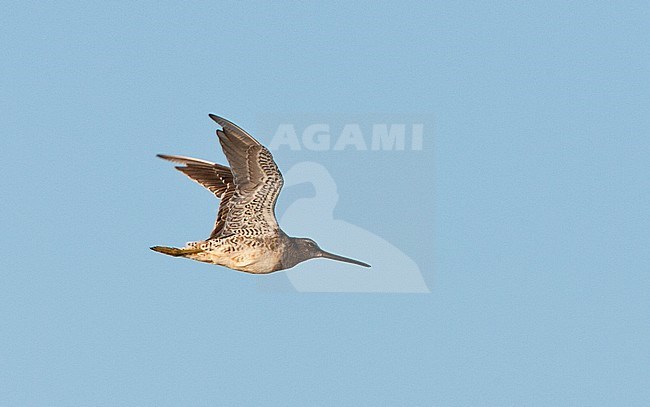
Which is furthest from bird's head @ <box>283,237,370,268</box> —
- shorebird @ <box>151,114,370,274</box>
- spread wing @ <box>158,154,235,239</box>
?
spread wing @ <box>158,154,235,239</box>

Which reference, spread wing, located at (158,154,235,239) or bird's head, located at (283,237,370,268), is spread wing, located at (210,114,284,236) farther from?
spread wing, located at (158,154,235,239)

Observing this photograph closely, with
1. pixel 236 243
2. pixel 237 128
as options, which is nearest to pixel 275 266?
pixel 236 243

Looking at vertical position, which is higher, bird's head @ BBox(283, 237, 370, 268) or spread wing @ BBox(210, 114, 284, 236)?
spread wing @ BBox(210, 114, 284, 236)

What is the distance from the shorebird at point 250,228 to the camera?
32375 mm

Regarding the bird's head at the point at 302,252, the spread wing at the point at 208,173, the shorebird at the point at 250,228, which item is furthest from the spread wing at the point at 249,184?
the spread wing at the point at 208,173

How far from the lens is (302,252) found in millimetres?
34062

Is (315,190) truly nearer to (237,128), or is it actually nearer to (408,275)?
(408,275)

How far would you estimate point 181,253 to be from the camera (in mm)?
32656

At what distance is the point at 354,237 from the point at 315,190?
5.40 ft

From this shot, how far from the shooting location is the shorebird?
32375mm

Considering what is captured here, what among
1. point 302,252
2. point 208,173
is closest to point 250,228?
point 302,252

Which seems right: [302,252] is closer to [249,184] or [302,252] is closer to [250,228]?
[250,228]

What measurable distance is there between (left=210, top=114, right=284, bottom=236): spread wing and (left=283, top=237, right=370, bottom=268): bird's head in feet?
2.39

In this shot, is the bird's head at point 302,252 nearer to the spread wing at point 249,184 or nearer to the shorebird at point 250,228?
the shorebird at point 250,228
